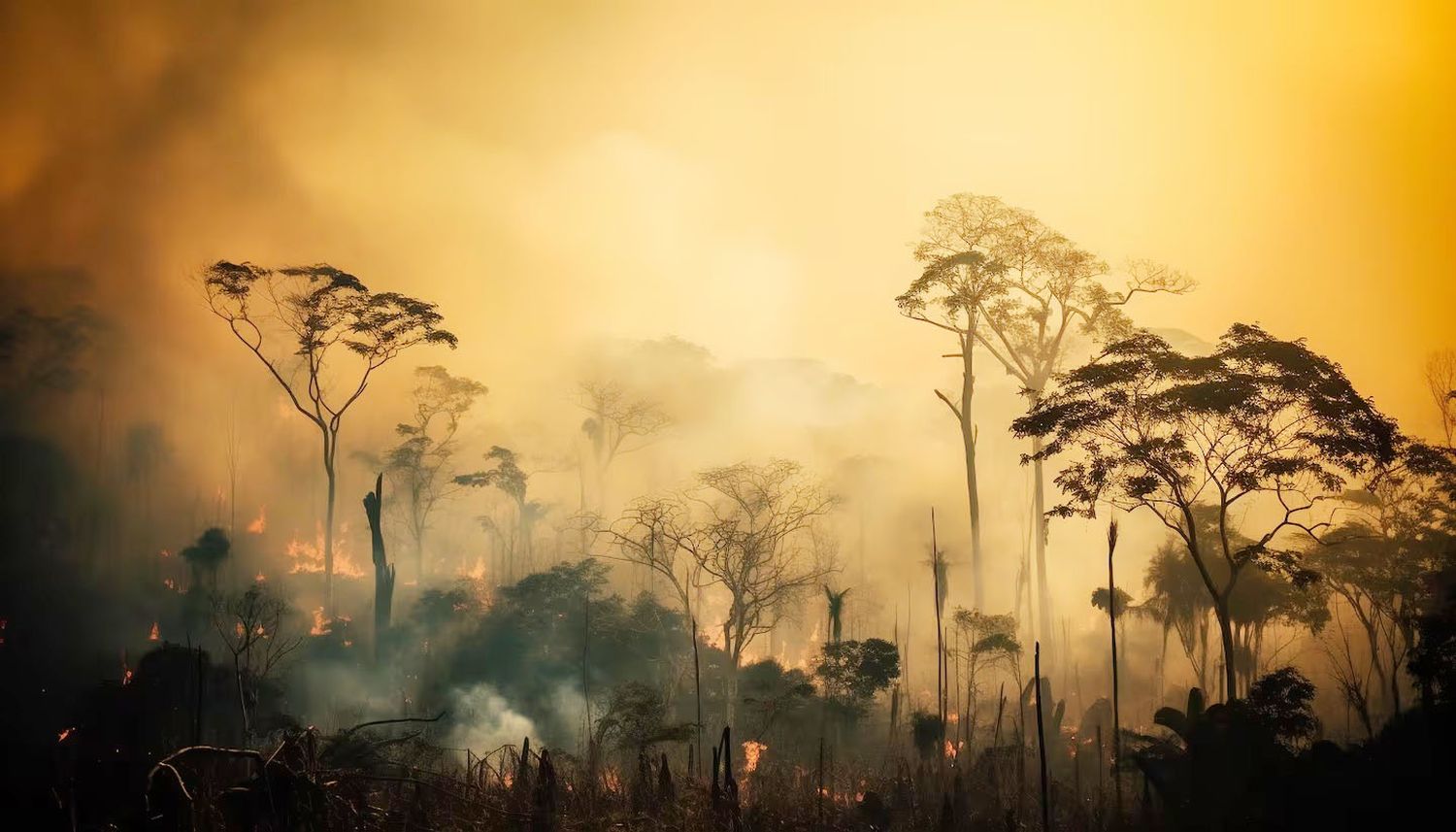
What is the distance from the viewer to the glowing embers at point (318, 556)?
3000 inches

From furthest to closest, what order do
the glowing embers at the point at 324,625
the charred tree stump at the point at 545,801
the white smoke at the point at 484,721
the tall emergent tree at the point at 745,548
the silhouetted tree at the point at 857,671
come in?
the glowing embers at the point at 324,625 < the white smoke at the point at 484,721 < the tall emergent tree at the point at 745,548 < the silhouetted tree at the point at 857,671 < the charred tree stump at the point at 545,801

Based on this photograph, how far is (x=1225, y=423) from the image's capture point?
2472 centimetres

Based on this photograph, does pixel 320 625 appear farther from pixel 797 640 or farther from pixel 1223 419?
pixel 1223 419

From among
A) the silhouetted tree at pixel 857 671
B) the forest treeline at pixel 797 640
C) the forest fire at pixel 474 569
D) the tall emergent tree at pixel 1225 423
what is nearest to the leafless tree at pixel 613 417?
the forest treeline at pixel 797 640

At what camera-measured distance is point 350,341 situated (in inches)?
2084

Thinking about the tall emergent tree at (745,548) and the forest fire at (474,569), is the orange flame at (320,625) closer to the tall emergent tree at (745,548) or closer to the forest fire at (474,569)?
the forest fire at (474,569)

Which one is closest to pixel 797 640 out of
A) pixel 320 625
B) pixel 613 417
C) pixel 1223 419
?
pixel 613 417

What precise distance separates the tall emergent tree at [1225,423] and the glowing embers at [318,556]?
6815 cm

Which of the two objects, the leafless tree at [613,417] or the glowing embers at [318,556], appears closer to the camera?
the leafless tree at [613,417]

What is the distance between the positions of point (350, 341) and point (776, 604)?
31539 mm

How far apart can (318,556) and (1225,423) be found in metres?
76.6

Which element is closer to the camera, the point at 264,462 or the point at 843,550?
the point at 843,550

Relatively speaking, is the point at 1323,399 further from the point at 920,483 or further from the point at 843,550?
the point at 920,483

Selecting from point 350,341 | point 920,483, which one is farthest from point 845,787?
point 920,483
